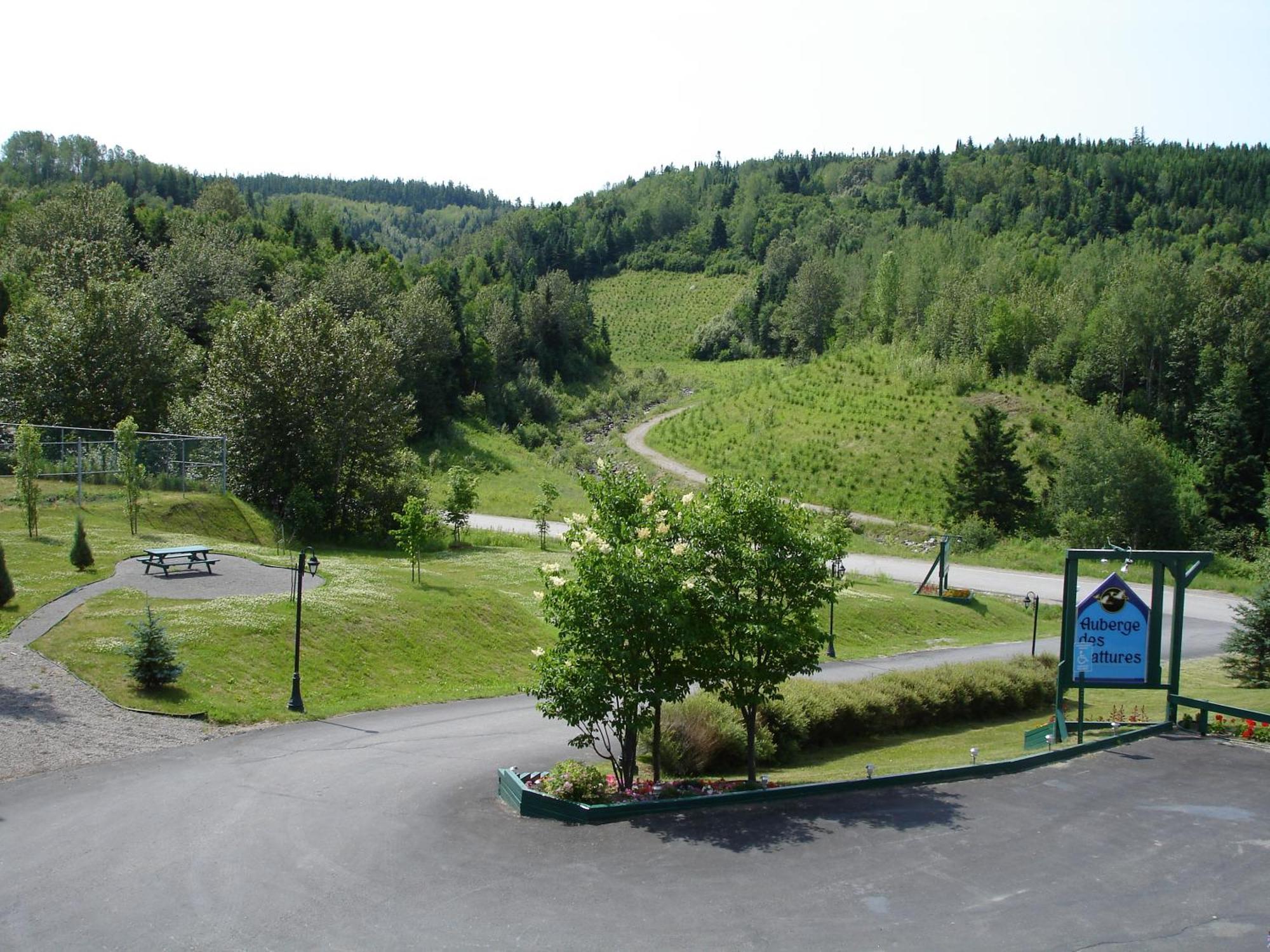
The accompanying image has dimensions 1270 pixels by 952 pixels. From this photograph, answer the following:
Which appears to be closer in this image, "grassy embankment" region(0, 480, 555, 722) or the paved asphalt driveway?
the paved asphalt driveway

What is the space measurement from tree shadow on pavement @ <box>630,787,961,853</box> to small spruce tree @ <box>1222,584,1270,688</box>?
1713 cm

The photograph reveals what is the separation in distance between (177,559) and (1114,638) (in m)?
25.8

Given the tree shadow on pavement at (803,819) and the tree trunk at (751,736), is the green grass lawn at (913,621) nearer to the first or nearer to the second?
the tree trunk at (751,736)

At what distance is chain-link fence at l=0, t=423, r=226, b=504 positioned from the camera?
112 ft

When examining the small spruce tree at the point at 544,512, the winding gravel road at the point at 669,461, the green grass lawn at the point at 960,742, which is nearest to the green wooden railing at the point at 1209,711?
the green grass lawn at the point at 960,742

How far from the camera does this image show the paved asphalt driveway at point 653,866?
9.54 metres

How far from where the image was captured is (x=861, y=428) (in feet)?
237

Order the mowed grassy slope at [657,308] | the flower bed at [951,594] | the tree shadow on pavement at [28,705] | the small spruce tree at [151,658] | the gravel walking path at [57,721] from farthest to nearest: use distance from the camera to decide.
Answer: the mowed grassy slope at [657,308]
the flower bed at [951,594]
the small spruce tree at [151,658]
the tree shadow on pavement at [28,705]
the gravel walking path at [57,721]

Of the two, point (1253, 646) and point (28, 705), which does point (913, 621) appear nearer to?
point (1253, 646)

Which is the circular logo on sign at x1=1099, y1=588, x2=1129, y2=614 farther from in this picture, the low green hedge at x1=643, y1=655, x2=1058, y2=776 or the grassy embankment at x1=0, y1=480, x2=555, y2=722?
the grassy embankment at x1=0, y1=480, x2=555, y2=722

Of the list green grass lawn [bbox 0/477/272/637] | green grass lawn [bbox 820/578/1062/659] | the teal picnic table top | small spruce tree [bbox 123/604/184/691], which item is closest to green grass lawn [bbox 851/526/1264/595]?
green grass lawn [bbox 820/578/1062/659]

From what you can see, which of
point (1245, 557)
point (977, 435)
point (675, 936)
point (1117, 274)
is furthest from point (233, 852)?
point (1117, 274)

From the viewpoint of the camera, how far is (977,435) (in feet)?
194

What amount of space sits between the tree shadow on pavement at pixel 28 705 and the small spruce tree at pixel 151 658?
1.71 m
